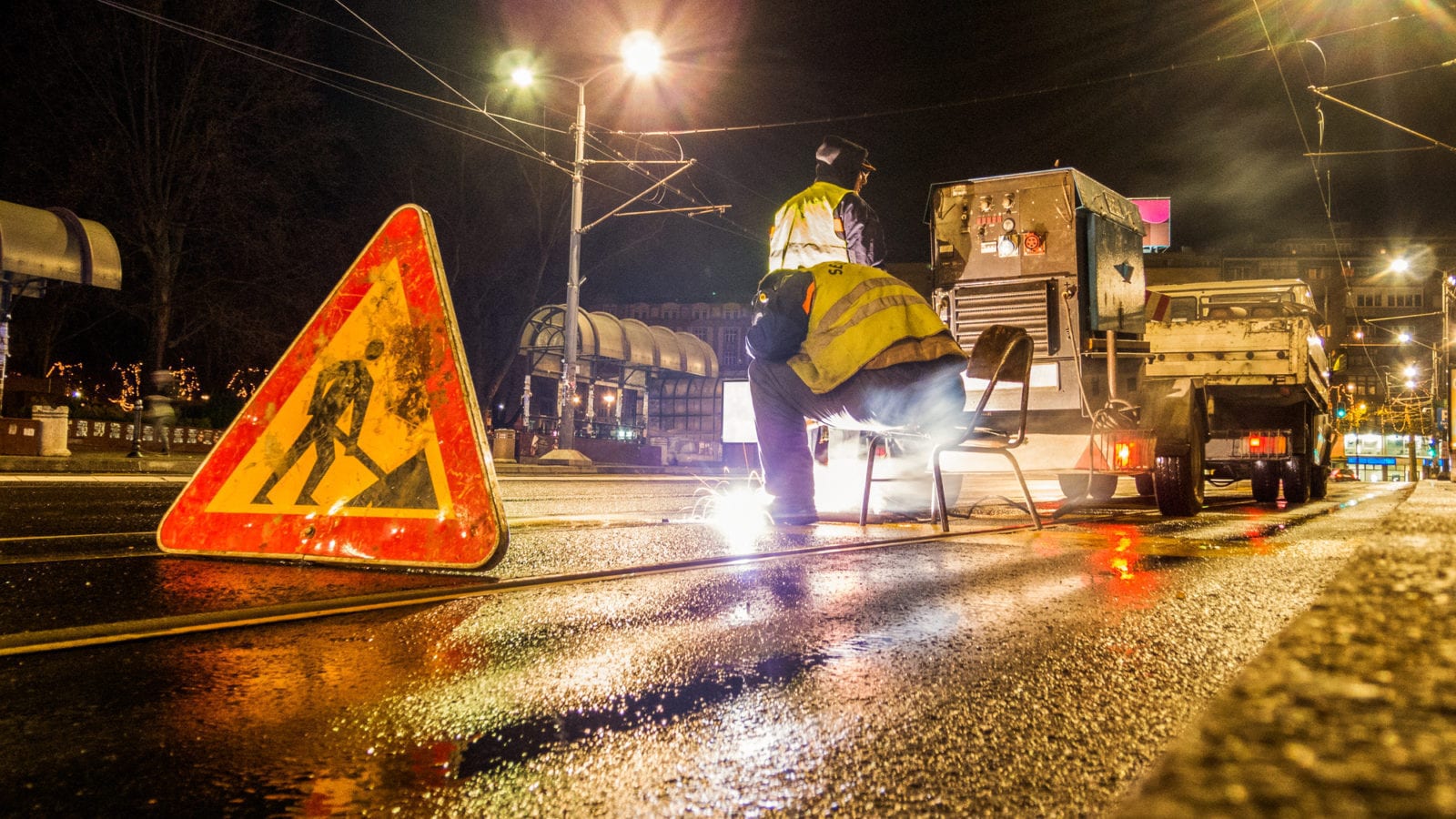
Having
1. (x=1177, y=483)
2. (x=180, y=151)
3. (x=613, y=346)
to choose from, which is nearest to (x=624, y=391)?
(x=613, y=346)

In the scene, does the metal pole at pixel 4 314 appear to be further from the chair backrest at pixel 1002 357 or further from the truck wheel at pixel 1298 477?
the truck wheel at pixel 1298 477

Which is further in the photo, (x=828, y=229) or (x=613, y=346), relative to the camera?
(x=613, y=346)

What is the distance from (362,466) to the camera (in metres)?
3.46

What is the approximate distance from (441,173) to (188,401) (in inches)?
457

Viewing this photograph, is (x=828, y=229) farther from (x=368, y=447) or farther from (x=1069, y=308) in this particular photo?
(x=1069, y=308)

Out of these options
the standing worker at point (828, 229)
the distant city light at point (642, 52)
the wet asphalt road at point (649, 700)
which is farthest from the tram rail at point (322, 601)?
the distant city light at point (642, 52)

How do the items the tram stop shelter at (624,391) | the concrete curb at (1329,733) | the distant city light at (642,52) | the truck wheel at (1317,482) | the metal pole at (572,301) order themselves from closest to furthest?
1. the concrete curb at (1329,733)
2. the truck wheel at (1317,482)
3. the distant city light at (642,52)
4. the metal pole at (572,301)
5. the tram stop shelter at (624,391)

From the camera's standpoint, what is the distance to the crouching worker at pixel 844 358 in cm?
461

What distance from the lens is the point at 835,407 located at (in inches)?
197

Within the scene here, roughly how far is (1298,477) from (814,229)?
871 centimetres

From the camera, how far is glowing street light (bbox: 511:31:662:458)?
21562 mm

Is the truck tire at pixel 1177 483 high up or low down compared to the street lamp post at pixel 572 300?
down

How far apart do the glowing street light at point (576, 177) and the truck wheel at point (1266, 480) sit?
50.3 ft

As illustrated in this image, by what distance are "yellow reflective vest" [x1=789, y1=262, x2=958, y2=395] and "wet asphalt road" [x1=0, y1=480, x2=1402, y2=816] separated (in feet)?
5.73
